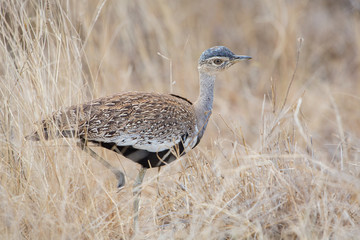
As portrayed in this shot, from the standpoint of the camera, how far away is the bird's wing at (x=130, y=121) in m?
3.05

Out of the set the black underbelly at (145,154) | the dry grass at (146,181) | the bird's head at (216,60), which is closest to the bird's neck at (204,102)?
the bird's head at (216,60)

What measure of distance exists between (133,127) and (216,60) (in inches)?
38.9

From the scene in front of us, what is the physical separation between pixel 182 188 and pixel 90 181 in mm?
576

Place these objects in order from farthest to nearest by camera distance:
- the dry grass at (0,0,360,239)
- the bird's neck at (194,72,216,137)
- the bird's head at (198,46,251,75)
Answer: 1. the bird's head at (198,46,251,75)
2. the bird's neck at (194,72,216,137)
3. the dry grass at (0,0,360,239)

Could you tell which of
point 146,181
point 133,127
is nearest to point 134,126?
point 133,127

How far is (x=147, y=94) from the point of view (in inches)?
131

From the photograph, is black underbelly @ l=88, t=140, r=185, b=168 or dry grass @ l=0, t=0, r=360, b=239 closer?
dry grass @ l=0, t=0, r=360, b=239

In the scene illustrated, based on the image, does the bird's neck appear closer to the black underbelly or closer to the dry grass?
the dry grass

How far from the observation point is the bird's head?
3.74 meters

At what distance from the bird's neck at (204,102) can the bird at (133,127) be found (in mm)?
88

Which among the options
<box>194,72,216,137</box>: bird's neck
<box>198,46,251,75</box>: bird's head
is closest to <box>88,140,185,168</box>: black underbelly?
<box>194,72,216,137</box>: bird's neck

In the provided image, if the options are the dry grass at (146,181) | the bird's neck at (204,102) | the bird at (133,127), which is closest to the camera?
the dry grass at (146,181)

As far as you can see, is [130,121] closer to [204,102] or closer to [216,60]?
[204,102]

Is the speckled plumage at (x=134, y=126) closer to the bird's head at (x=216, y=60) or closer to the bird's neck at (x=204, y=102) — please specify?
the bird's neck at (x=204, y=102)
